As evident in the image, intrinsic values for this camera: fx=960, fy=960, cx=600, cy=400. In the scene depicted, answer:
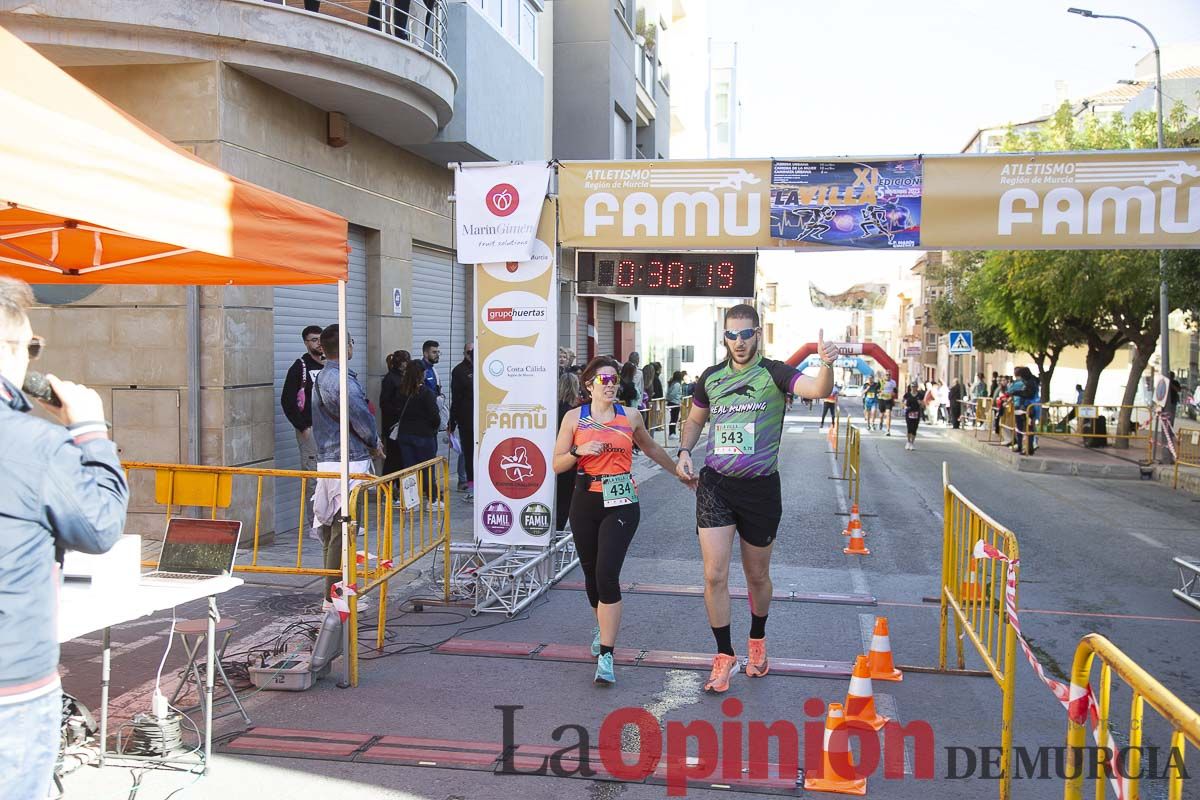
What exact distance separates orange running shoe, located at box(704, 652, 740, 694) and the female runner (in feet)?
1.97

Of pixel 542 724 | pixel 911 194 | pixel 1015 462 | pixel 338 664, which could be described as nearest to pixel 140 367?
pixel 338 664

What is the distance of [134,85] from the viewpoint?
9.32 metres

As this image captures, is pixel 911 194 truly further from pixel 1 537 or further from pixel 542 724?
pixel 1 537

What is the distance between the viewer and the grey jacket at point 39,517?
246 cm

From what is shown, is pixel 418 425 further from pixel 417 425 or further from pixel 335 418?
pixel 335 418

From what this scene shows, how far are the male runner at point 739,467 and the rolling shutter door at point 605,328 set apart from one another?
2125 centimetres

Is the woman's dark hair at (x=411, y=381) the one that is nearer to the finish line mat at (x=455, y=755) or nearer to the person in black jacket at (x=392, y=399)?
the person in black jacket at (x=392, y=399)

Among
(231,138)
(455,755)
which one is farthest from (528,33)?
(455,755)

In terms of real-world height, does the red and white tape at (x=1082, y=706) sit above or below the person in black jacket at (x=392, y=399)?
below

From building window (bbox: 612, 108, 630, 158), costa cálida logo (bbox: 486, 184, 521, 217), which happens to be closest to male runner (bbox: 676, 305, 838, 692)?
costa cálida logo (bbox: 486, 184, 521, 217)

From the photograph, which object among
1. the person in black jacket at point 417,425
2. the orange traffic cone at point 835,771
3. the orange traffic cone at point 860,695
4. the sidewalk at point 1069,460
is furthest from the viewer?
the sidewalk at point 1069,460

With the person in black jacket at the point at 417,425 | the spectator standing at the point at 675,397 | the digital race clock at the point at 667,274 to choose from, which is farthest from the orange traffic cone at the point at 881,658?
the spectator standing at the point at 675,397

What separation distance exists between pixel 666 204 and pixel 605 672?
13.6 feet

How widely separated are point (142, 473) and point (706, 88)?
Result: 38657 mm
